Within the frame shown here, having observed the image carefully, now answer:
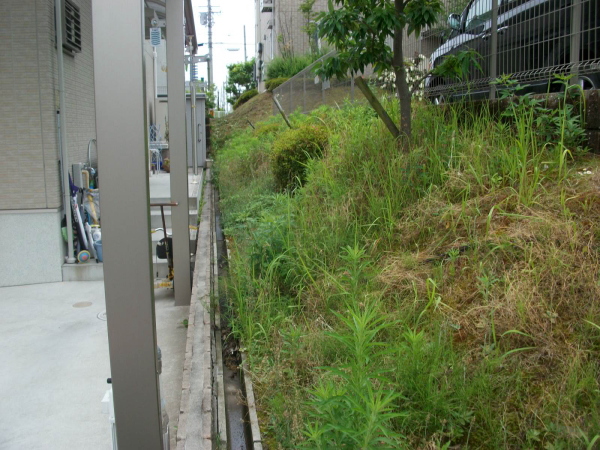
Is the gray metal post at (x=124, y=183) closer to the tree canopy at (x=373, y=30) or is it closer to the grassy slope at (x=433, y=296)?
the grassy slope at (x=433, y=296)

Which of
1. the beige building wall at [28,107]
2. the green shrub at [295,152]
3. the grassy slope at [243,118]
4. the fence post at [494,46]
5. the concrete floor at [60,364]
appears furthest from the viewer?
the grassy slope at [243,118]

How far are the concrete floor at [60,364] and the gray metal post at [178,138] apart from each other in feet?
1.82

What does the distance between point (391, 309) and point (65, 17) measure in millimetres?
5813

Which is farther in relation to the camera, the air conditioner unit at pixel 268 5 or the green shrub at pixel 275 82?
the air conditioner unit at pixel 268 5

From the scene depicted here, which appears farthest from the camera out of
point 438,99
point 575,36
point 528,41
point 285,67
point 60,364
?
point 285,67

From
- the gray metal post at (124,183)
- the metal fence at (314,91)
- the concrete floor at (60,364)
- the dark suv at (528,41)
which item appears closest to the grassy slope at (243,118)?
the metal fence at (314,91)

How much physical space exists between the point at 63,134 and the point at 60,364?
3.16m

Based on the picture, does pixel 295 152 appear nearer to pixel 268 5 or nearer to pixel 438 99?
pixel 438 99

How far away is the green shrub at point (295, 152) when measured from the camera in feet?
26.1

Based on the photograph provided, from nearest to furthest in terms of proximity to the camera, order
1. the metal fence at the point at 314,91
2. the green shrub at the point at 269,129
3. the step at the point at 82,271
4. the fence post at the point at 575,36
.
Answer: the fence post at the point at 575,36 → the step at the point at 82,271 → the metal fence at the point at 314,91 → the green shrub at the point at 269,129

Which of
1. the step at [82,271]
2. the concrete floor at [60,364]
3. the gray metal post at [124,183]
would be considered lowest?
the concrete floor at [60,364]

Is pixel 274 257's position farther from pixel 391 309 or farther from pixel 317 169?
pixel 317 169

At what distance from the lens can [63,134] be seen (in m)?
6.81

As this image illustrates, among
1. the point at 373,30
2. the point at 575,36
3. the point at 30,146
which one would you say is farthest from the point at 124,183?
the point at 30,146
